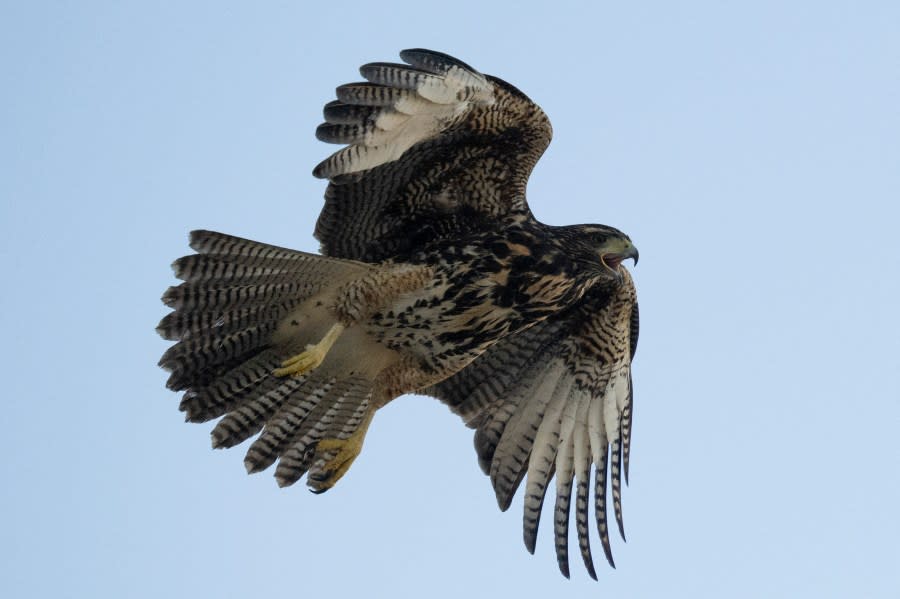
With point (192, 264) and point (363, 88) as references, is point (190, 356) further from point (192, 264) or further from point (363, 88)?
point (363, 88)

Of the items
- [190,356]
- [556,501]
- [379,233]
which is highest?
[379,233]

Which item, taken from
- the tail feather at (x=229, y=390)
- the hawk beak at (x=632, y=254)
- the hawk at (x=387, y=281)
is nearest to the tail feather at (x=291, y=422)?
the hawk at (x=387, y=281)

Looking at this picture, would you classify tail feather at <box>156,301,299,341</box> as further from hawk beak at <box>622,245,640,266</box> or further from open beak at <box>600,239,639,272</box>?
hawk beak at <box>622,245,640,266</box>

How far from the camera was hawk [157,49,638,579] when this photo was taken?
34.4 ft

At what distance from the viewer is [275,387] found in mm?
11719

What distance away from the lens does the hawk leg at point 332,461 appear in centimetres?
1194

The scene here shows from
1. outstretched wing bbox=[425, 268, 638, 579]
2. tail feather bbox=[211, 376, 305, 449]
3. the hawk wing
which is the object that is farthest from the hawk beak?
tail feather bbox=[211, 376, 305, 449]

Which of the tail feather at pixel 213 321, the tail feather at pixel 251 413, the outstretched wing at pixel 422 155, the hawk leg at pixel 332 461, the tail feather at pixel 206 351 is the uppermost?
the outstretched wing at pixel 422 155

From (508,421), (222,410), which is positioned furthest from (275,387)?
(508,421)

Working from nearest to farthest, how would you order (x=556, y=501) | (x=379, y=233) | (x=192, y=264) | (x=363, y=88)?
1. (x=363, y=88)
2. (x=192, y=264)
3. (x=379, y=233)
4. (x=556, y=501)

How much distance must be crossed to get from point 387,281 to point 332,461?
165 cm

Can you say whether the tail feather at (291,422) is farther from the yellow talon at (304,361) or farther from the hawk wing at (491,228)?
the hawk wing at (491,228)

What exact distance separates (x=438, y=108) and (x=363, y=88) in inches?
23.9

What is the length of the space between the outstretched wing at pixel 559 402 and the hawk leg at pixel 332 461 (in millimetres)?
1132
